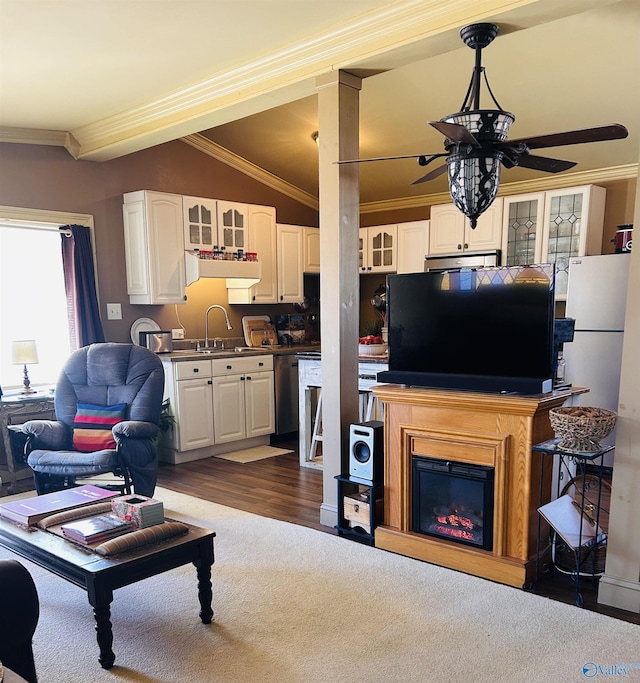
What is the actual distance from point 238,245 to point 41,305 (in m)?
1.85

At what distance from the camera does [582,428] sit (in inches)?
95.0

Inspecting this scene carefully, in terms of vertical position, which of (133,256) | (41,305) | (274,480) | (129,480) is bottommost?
(274,480)

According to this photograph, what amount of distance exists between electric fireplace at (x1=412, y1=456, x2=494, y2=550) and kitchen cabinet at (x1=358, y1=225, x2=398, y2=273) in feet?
11.8

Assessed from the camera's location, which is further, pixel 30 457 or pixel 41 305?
pixel 41 305

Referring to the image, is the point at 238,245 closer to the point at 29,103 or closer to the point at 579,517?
the point at 29,103

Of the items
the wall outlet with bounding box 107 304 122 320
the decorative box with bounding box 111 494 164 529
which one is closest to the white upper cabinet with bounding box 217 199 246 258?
the wall outlet with bounding box 107 304 122 320

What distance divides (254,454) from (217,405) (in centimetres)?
57

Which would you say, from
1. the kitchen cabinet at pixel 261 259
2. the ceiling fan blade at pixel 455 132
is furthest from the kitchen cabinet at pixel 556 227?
the ceiling fan blade at pixel 455 132

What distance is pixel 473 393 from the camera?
2.84 metres

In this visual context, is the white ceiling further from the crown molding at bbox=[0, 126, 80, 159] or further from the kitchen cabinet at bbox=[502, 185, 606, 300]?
the kitchen cabinet at bbox=[502, 185, 606, 300]

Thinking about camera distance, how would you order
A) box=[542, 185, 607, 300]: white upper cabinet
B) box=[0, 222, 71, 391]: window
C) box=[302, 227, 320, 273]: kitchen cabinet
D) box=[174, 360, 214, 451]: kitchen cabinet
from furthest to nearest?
box=[302, 227, 320, 273]: kitchen cabinet
box=[542, 185, 607, 300]: white upper cabinet
box=[174, 360, 214, 451]: kitchen cabinet
box=[0, 222, 71, 391]: window

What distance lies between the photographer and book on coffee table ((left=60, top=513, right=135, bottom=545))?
225cm

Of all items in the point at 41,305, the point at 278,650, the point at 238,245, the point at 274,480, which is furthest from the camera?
the point at 238,245

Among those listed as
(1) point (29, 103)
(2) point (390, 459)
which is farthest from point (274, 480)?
(1) point (29, 103)
